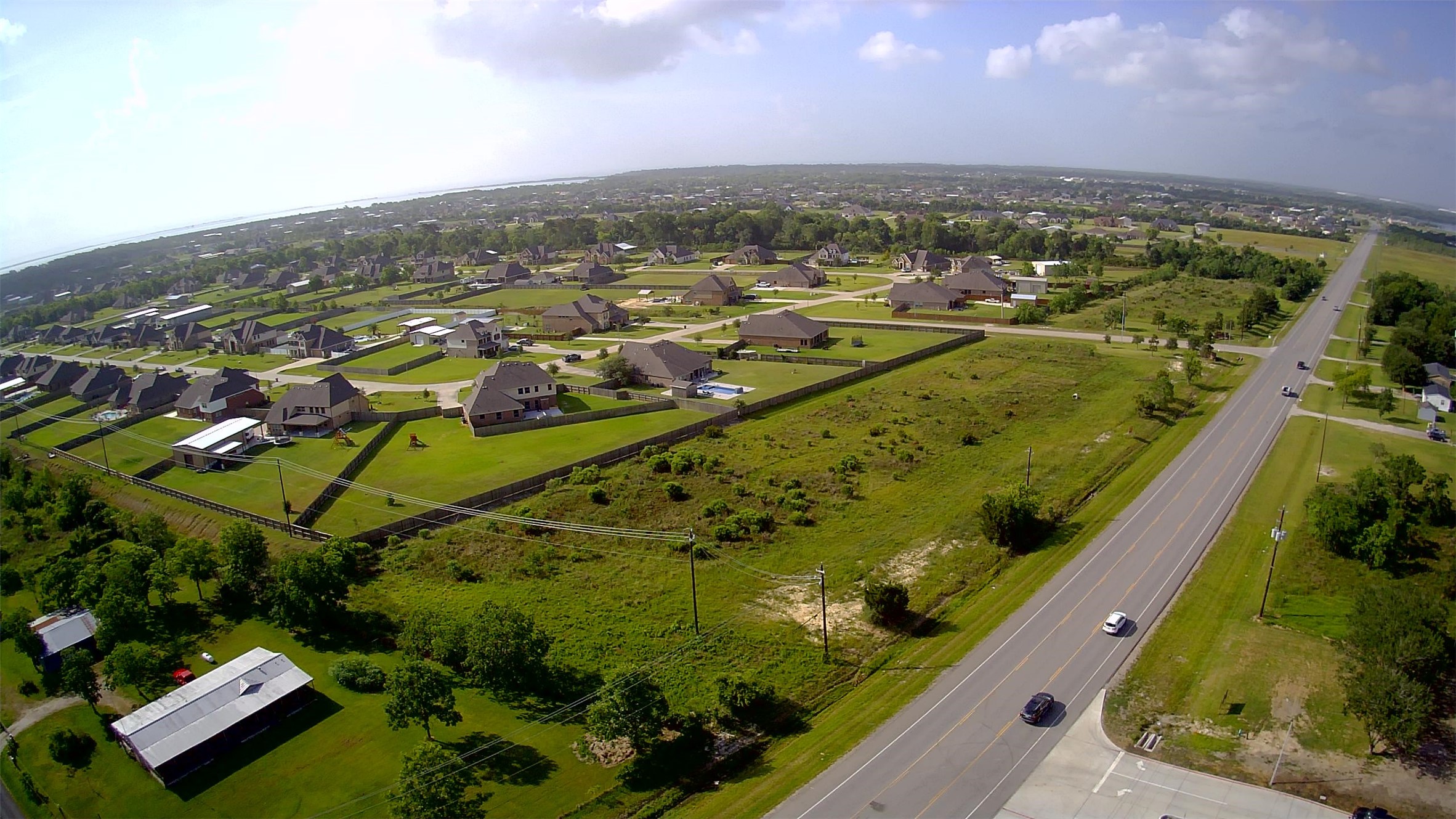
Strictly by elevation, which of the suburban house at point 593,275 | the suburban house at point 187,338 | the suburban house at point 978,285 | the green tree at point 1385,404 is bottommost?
the green tree at point 1385,404

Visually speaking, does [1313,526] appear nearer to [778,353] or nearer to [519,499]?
[519,499]

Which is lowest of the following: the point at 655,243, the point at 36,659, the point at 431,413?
the point at 36,659

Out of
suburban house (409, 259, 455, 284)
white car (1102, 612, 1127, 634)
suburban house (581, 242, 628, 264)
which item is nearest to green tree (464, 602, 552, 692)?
white car (1102, 612, 1127, 634)

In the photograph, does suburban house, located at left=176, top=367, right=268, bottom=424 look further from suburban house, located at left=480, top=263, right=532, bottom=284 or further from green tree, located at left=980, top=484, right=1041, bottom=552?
suburban house, located at left=480, top=263, right=532, bottom=284

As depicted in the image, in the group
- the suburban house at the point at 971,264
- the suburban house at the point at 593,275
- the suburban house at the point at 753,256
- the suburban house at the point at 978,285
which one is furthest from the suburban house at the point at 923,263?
the suburban house at the point at 593,275

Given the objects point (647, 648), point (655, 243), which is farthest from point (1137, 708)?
point (655, 243)

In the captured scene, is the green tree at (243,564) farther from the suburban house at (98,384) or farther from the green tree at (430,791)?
the suburban house at (98,384)

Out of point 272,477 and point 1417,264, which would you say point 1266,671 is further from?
point 1417,264
